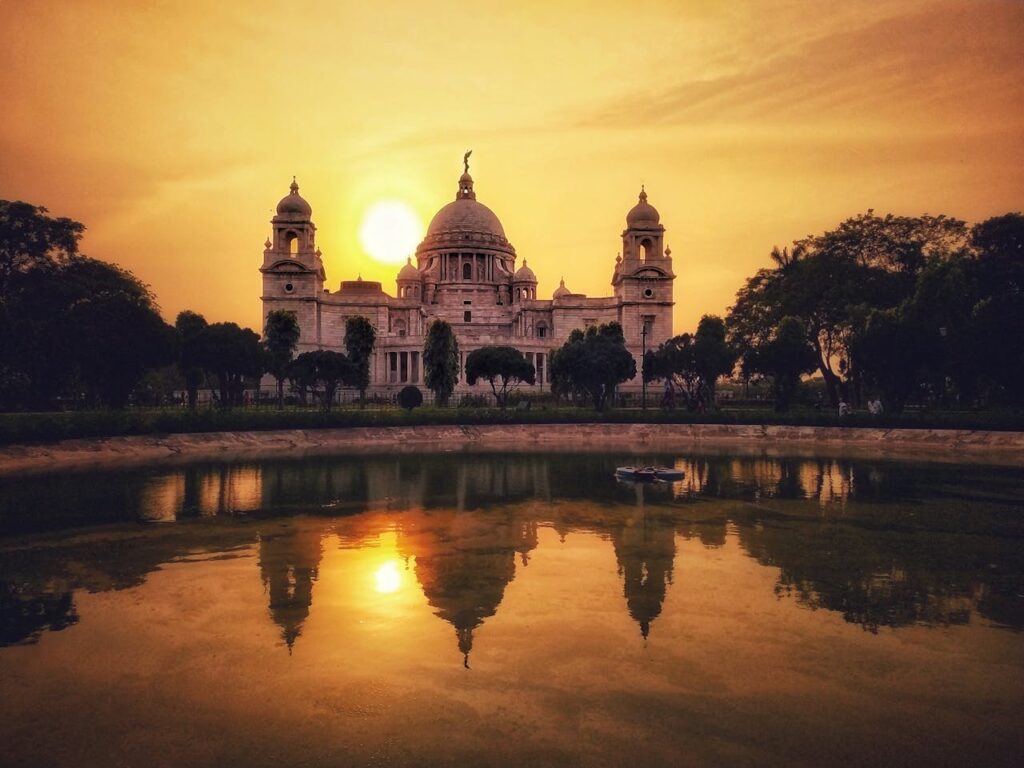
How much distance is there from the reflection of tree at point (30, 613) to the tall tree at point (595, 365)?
4465 cm

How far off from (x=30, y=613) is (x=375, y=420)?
3424 cm

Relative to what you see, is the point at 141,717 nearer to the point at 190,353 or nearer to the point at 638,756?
the point at 638,756

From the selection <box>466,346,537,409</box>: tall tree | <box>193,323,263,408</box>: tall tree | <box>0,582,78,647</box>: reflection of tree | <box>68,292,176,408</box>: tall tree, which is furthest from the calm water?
<box>466,346,537,409</box>: tall tree

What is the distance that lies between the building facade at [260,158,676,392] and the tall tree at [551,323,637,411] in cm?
1620

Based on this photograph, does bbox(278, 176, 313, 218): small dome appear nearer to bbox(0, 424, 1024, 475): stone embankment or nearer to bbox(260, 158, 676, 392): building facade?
bbox(260, 158, 676, 392): building facade

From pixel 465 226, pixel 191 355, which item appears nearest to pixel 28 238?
pixel 191 355

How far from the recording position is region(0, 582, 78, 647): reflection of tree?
11102 mm

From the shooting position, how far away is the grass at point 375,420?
121ft

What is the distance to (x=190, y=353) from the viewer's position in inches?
2103

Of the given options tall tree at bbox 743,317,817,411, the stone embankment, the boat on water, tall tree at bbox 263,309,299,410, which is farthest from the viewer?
tall tree at bbox 263,309,299,410

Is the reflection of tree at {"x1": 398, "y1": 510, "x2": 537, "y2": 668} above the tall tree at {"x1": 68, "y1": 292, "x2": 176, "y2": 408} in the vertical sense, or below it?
below

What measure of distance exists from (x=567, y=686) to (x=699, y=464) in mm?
26349

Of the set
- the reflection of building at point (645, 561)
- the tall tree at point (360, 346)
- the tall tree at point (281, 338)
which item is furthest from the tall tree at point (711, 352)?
the reflection of building at point (645, 561)

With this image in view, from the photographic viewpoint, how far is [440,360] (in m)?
58.7
